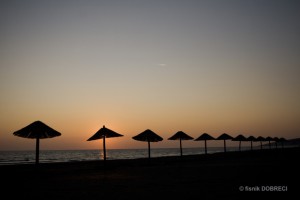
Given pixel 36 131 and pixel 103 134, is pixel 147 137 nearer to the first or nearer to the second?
pixel 103 134

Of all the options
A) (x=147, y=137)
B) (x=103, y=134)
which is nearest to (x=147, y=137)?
(x=147, y=137)

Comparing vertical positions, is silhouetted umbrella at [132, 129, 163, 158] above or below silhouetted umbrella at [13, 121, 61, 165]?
below

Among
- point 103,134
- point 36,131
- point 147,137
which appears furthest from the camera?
point 147,137

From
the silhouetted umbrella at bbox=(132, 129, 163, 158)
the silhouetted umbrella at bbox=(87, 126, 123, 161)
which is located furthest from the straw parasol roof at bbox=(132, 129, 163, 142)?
the silhouetted umbrella at bbox=(87, 126, 123, 161)

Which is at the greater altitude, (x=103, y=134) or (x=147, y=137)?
(x=103, y=134)

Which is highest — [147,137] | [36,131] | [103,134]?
[36,131]

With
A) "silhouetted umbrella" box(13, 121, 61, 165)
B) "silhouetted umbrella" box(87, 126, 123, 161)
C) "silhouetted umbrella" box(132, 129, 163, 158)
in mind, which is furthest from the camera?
"silhouetted umbrella" box(132, 129, 163, 158)

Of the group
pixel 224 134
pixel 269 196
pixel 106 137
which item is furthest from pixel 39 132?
pixel 224 134

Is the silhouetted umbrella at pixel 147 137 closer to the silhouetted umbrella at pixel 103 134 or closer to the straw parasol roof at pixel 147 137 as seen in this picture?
the straw parasol roof at pixel 147 137

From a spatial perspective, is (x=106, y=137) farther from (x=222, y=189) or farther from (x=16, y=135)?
(x=222, y=189)

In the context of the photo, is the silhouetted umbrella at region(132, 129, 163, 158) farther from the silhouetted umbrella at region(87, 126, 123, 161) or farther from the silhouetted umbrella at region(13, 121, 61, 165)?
the silhouetted umbrella at region(13, 121, 61, 165)

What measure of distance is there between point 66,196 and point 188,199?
3.29 meters

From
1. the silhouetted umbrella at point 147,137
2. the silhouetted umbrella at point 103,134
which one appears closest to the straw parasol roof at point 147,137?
the silhouetted umbrella at point 147,137

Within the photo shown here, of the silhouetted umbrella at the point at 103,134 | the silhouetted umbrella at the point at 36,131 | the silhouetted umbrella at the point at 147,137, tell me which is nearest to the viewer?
the silhouetted umbrella at the point at 36,131
